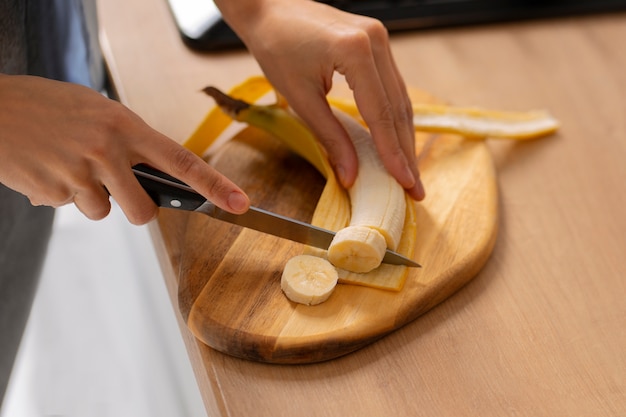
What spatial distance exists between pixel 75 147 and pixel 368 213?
0.43 meters

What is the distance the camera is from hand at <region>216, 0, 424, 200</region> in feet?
3.73

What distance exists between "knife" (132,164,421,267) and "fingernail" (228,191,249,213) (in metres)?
0.06

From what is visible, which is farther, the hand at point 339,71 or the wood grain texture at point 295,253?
the hand at point 339,71

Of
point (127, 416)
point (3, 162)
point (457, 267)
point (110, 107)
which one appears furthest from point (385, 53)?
point (127, 416)

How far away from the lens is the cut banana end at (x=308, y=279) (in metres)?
0.97

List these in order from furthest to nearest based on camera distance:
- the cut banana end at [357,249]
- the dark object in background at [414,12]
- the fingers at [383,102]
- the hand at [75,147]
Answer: the dark object in background at [414,12] < the fingers at [383,102] < the cut banana end at [357,249] < the hand at [75,147]

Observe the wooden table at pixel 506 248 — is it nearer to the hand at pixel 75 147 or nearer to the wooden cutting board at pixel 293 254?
the wooden cutting board at pixel 293 254

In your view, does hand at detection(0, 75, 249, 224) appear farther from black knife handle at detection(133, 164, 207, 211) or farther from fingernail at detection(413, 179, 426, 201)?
fingernail at detection(413, 179, 426, 201)

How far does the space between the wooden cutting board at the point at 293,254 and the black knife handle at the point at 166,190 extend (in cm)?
10

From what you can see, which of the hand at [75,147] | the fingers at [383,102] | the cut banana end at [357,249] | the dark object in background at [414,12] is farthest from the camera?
the dark object in background at [414,12]

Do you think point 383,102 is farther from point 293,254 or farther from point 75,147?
point 75,147

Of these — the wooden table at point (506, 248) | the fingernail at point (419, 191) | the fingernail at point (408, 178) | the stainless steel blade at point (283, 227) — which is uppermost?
the stainless steel blade at point (283, 227)

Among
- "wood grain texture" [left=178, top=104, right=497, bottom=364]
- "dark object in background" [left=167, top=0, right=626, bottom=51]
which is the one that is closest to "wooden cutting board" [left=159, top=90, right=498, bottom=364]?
"wood grain texture" [left=178, top=104, right=497, bottom=364]

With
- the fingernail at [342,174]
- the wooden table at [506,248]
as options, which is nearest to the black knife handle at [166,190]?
the wooden table at [506,248]
